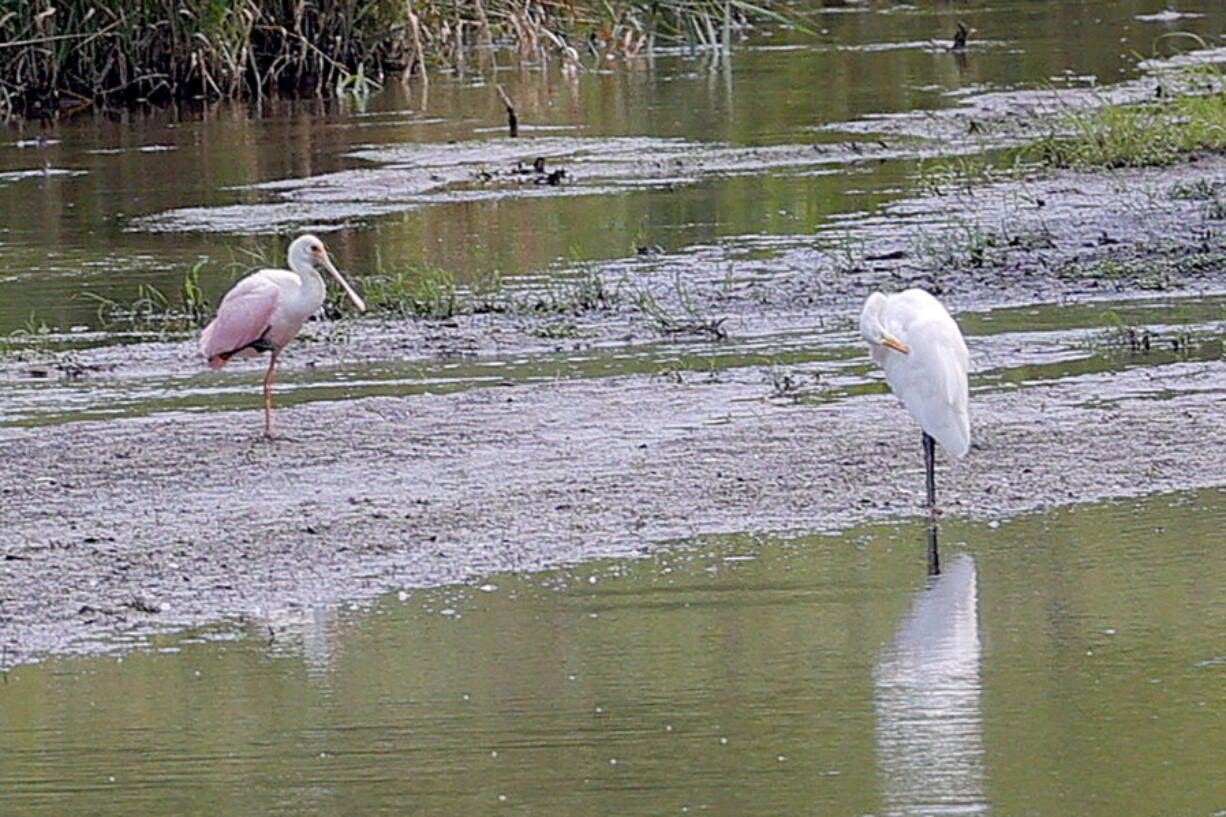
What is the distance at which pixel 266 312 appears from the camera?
9773 mm

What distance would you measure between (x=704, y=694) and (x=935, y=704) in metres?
0.56

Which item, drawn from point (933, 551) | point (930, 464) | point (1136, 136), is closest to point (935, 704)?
point (933, 551)

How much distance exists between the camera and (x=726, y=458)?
854 centimetres

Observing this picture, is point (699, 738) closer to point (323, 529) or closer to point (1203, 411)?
point (323, 529)

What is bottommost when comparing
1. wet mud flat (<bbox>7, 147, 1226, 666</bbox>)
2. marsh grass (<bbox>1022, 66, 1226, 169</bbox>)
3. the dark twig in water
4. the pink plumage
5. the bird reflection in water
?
the bird reflection in water

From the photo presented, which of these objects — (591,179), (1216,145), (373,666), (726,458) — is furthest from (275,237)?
(373,666)

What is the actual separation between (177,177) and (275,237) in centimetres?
400

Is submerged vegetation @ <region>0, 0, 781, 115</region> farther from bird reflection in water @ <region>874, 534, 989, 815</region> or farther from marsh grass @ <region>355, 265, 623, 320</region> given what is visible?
bird reflection in water @ <region>874, 534, 989, 815</region>

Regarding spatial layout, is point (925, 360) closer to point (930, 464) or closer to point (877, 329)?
point (877, 329)

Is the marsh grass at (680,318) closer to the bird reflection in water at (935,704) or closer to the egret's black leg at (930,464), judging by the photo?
the egret's black leg at (930,464)

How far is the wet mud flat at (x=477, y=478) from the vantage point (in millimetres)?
7219

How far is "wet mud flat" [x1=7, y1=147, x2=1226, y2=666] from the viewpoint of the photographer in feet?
23.7

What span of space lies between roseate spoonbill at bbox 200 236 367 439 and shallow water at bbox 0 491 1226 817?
292cm

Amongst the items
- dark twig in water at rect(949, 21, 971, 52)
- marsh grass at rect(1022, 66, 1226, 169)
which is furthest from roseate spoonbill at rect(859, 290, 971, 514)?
dark twig in water at rect(949, 21, 971, 52)
